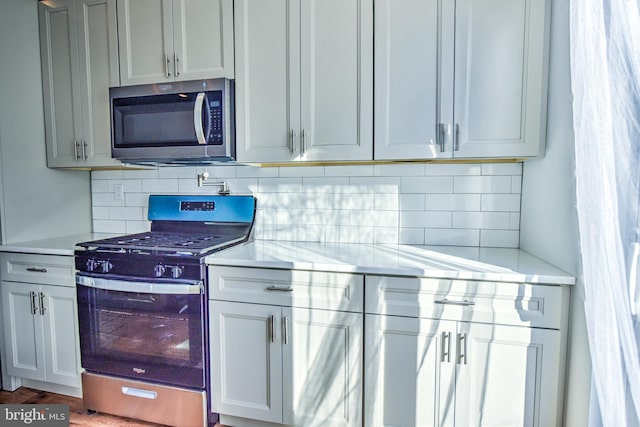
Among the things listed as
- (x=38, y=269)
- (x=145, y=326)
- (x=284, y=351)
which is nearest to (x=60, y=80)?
(x=38, y=269)

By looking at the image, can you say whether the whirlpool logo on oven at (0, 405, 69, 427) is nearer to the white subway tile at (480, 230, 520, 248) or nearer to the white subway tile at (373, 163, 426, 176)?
the white subway tile at (373, 163, 426, 176)

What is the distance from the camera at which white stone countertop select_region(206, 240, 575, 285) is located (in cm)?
139

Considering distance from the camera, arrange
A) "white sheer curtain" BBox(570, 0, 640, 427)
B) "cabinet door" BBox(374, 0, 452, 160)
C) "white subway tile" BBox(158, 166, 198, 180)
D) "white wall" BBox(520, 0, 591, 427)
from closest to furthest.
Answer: "white sheer curtain" BBox(570, 0, 640, 427) → "white wall" BBox(520, 0, 591, 427) → "cabinet door" BBox(374, 0, 452, 160) → "white subway tile" BBox(158, 166, 198, 180)

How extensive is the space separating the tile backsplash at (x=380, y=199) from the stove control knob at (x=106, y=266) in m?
0.73

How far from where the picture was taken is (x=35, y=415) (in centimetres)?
186

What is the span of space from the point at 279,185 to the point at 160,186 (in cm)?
88

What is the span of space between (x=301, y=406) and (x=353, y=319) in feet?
1.65

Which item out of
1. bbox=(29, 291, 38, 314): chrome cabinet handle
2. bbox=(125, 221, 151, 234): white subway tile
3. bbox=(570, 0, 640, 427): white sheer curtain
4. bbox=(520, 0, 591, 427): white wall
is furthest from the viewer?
bbox=(125, 221, 151, 234): white subway tile

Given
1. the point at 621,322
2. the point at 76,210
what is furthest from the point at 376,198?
the point at 76,210

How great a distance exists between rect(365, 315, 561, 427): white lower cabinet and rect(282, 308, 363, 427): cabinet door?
0.07m

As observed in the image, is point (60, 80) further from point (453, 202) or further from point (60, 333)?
point (453, 202)

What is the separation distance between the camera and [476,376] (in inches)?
56.9

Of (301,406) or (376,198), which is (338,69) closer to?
(376,198)

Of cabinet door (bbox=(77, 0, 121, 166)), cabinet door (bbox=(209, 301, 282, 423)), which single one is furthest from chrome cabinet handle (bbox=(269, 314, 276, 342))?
cabinet door (bbox=(77, 0, 121, 166))
